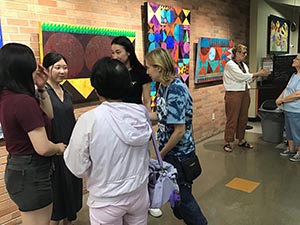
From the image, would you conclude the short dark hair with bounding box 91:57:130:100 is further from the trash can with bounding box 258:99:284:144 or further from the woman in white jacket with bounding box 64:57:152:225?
the trash can with bounding box 258:99:284:144

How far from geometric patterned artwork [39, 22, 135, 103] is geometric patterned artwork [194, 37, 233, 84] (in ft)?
6.13

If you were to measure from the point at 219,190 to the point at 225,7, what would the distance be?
3.66m

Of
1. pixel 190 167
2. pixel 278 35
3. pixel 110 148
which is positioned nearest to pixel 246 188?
pixel 190 167

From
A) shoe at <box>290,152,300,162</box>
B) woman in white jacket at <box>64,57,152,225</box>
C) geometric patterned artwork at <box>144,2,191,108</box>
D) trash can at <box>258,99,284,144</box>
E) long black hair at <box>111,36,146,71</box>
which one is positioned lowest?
shoe at <box>290,152,300,162</box>

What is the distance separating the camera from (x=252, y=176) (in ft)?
11.9

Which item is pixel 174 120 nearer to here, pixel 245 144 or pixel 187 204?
pixel 187 204

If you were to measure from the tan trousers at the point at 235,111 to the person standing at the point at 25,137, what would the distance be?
11.1 feet

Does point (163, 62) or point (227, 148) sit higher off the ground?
point (163, 62)

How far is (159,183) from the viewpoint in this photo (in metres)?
1.53

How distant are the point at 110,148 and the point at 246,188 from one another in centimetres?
249

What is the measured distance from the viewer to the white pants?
1316 mm

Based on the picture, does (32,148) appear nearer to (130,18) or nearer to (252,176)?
(130,18)

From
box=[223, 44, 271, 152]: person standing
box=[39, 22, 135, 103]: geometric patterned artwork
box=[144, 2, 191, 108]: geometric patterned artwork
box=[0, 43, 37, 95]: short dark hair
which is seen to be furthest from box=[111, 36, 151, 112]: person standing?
box=[223, 44, 271, 152]: person standing

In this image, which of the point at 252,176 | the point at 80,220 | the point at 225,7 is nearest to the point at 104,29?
the point at 80,220
